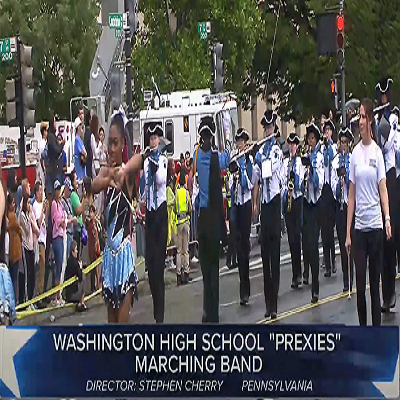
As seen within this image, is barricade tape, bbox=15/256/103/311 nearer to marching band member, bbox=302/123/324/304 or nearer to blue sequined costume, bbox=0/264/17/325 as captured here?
blue sequined costume, bbox=0/264/17/325

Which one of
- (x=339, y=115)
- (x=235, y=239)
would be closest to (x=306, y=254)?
(x=235, y=239)

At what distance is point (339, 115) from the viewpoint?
7.50 metres

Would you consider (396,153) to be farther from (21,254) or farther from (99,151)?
(21,254)

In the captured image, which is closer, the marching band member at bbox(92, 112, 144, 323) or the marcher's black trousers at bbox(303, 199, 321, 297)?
the marching band member at bbox(92, 112, 144, 323)

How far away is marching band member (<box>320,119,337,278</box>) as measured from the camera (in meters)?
7.62

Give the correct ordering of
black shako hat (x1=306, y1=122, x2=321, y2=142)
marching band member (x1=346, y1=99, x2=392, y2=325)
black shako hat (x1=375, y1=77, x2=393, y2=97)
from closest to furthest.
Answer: marching band member (x1=346, y1=99, x2=392, y2=325)
black shako hat (x1=375, y1=77, x2=393, y2=97)
black shako hat (x1=306, y1=122, x2=321, y2=142)

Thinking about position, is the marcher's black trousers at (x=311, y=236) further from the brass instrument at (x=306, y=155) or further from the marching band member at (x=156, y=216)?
the marching band member at (x=156, y=216)

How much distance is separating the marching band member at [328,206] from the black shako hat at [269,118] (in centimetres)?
36

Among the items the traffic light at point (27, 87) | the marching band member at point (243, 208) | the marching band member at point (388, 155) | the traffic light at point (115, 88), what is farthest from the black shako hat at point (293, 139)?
the traffic light at point (27, 87)

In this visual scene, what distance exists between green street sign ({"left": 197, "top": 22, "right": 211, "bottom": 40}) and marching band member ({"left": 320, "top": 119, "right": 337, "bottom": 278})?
0.99m

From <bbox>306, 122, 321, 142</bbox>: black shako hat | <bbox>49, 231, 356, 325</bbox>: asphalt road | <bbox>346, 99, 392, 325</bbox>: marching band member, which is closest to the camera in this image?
<bbox>346, 99, 392, 325</bbox>: marching band member

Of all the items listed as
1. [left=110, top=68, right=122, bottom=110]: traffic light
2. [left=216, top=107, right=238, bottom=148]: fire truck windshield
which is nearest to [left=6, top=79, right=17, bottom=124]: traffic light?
[left=110, top=68, right=122, bottom=110]: traffic light

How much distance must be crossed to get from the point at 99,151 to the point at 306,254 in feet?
5.04

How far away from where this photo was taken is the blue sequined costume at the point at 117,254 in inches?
292
